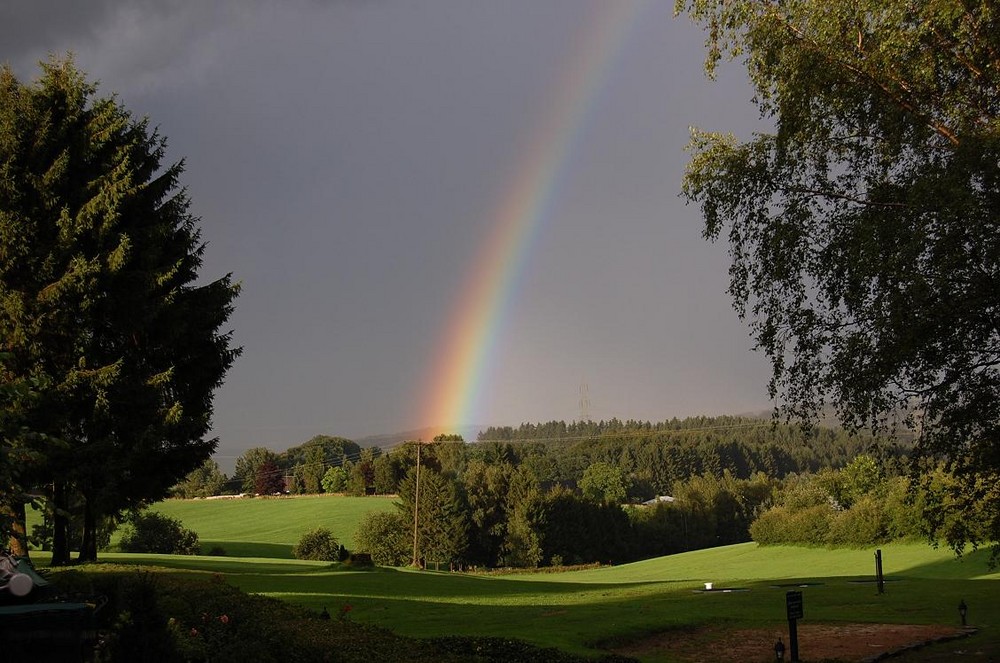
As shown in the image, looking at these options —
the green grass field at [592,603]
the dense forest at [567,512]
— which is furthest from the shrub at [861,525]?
the green grass field at [592,603]

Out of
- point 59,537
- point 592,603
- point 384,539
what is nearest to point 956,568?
point 592,603

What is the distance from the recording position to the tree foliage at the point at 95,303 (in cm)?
3166

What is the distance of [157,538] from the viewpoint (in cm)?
7638

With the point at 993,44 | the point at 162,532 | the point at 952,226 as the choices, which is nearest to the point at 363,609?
the point at 952,226

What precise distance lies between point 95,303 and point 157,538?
168ft

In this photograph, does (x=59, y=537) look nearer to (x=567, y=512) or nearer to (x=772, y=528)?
(x=772, y=528)

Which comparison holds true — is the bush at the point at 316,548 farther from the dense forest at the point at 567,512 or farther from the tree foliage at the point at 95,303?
the tree foliage at the point at 95,303

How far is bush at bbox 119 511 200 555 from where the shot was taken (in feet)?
246

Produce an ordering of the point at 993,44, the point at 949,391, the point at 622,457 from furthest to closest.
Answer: the point at 622,457 < the point at 949,391 < the point at 993,44

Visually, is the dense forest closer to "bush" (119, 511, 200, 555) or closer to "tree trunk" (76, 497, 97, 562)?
"bush" (119, 511, 200, 555)

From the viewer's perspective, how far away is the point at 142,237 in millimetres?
34969

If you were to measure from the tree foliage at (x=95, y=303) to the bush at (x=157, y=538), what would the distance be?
44622mm

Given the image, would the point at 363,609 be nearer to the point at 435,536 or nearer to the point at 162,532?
the point at 162,532

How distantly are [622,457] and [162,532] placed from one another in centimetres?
13571
